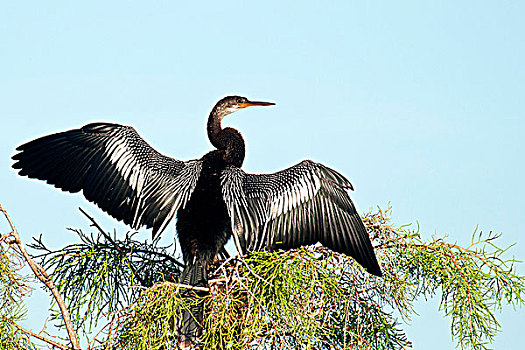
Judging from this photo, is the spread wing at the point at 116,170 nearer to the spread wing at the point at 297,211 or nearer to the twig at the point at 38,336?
the spread wing at the point at 297,211

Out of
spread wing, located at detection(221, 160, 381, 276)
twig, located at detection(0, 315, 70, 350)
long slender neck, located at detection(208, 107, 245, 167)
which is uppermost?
long slender neck, located at detection(208, 107, 245, 167)

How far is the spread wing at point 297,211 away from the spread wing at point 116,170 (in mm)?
340

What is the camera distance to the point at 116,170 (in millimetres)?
4316

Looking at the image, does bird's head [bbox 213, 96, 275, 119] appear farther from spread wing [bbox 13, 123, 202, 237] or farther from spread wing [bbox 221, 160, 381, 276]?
spread wing [bbox 221, 160, 381, 276]

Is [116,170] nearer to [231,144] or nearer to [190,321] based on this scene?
[231,144]

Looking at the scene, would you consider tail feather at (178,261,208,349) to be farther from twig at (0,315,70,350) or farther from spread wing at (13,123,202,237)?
spread wing at (13,123,202,237)

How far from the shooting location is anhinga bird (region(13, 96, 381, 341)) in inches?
156

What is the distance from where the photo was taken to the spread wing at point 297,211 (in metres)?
3.93

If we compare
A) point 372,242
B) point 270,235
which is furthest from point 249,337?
point 372,242

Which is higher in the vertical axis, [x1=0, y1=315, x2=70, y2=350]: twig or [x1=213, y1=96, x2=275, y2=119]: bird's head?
[x1=213, y1=96, x2=275, y2=119]: bird's head

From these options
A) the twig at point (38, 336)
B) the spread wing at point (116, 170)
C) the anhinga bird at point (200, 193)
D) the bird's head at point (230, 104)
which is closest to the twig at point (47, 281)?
the twig at point (38, 336)

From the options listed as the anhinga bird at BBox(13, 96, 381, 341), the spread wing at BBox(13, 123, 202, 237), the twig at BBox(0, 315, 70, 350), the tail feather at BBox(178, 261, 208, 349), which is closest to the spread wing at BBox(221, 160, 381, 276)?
the anhinga bird at BBox(13, 96, 381, 341)

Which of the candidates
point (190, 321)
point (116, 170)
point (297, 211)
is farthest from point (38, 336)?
point (297, 211)

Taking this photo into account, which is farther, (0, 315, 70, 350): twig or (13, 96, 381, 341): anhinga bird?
(13, 96, 381, 341): anhinga bird
